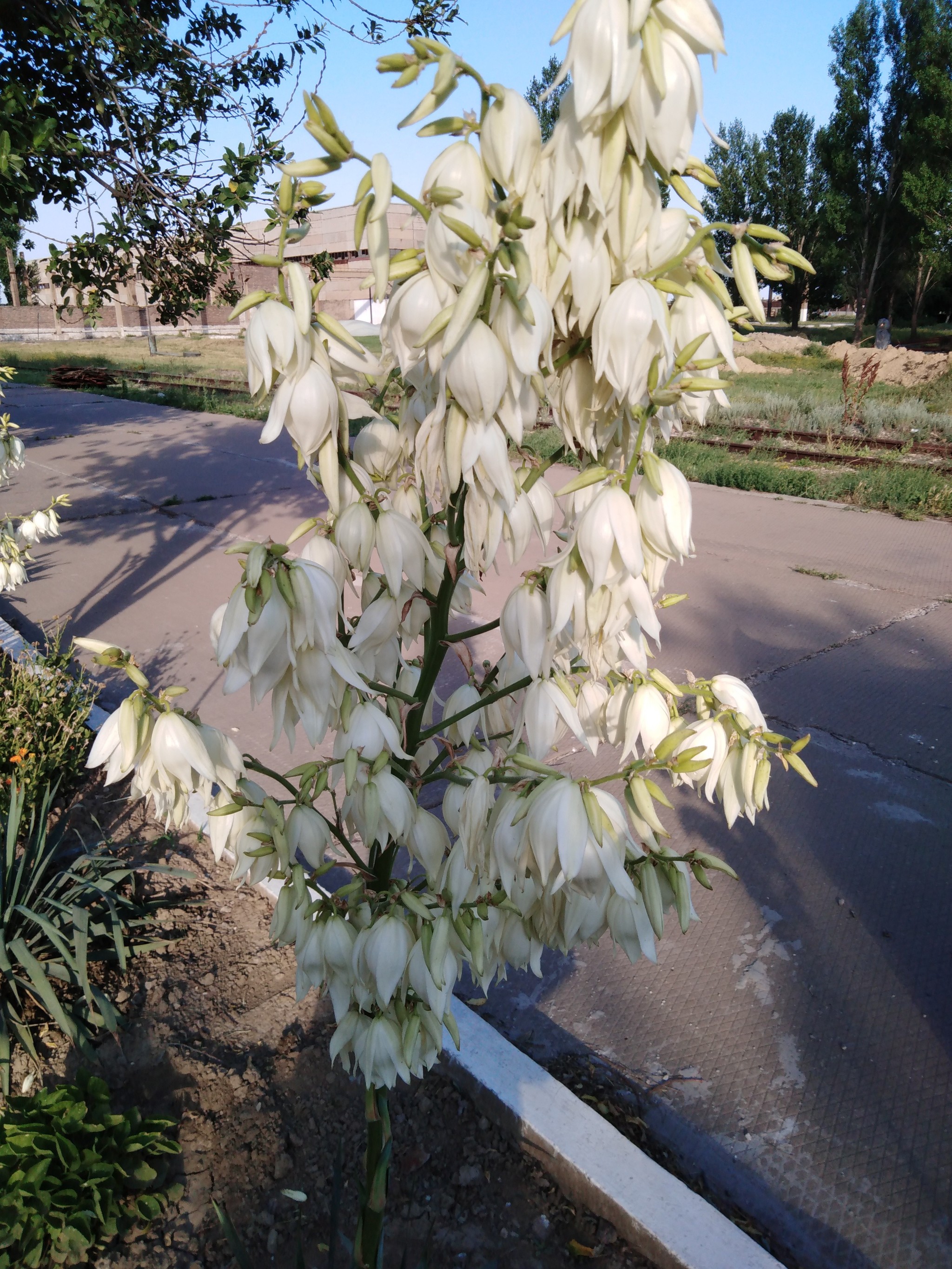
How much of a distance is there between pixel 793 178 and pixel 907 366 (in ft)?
61.6

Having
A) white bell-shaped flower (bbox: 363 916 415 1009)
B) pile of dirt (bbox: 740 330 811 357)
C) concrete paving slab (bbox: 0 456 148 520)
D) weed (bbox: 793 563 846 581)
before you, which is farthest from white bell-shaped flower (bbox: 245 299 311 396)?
pile of dirt (bbox: 740 330 811 357)

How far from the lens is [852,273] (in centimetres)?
3231

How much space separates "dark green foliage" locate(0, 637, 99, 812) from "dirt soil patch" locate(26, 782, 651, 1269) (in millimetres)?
901

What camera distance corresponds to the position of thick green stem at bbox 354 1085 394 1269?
4.47 feet

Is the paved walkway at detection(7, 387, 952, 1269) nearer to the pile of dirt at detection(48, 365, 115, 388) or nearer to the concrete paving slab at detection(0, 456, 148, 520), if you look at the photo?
the concrete paving slab at detection(0, 456, 148, 520)

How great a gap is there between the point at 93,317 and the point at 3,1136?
2.82 metres

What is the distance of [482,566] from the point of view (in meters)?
1.00

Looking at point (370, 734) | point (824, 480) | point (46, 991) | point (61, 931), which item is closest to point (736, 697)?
point (370, 734)

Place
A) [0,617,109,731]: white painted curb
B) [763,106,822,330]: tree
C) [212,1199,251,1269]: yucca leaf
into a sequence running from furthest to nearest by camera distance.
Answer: [763,106,822,330]: tree
[0,617,109,731]: white painted curb
[212,1199,251,1269]: yucca leaf

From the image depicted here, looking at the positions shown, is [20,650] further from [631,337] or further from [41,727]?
[631,337]

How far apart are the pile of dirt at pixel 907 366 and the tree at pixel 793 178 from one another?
1568cm

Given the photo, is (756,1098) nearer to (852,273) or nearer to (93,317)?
(93,317)

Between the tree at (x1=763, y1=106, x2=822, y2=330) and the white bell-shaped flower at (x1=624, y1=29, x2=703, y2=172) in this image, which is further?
the tree at (x1=763, y1=106, x2=822, y2=330)

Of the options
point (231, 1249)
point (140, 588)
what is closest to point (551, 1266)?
point (231, 1249)
